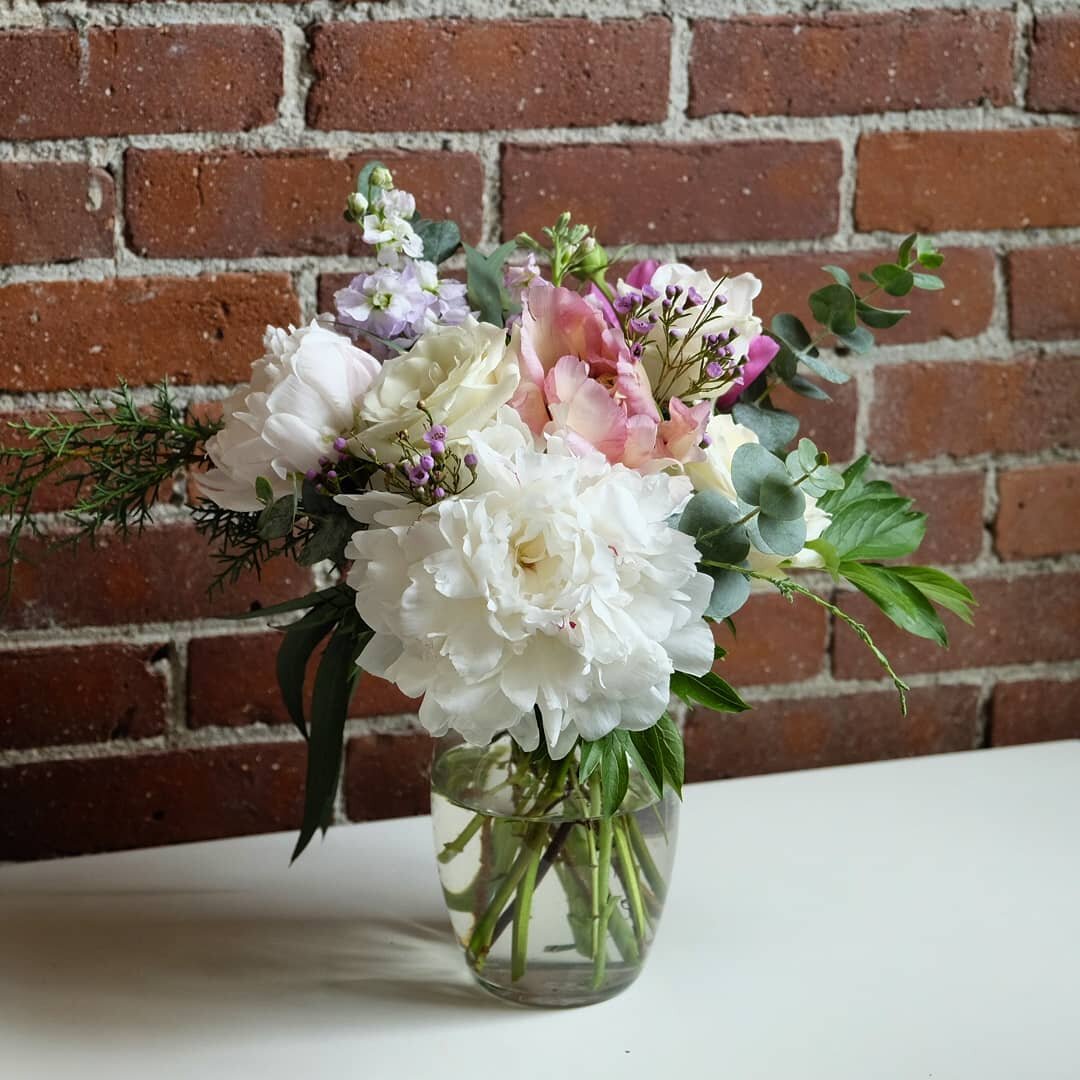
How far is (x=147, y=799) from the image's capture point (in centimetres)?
103

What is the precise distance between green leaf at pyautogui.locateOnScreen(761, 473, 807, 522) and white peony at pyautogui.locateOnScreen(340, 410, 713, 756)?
0.05m

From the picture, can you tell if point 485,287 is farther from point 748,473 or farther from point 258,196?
point 258,196

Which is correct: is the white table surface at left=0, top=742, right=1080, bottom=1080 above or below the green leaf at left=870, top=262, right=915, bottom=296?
below

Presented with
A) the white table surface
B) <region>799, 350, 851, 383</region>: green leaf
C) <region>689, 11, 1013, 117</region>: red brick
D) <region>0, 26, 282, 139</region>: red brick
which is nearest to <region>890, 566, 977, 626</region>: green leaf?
<region>799, 350, 851, 383</region>: green leaf

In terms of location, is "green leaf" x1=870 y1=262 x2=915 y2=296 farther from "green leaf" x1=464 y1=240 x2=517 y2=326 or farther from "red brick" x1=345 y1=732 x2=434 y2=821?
"red brick" x1=345 y1=732 x2=434 y2=821

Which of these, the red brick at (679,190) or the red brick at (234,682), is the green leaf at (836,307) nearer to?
the red brick at (679,190)

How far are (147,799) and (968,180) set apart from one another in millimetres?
780

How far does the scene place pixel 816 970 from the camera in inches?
31.8

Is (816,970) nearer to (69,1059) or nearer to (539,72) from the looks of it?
(69,1059)

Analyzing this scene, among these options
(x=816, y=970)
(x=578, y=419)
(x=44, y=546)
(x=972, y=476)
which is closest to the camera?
(x=578, y=419)

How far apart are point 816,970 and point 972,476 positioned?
0.49m

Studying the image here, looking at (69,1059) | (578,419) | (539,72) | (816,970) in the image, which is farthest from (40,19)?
(816,970)

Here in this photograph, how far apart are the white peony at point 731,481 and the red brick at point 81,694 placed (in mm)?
493

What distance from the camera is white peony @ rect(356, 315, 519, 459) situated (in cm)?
63
